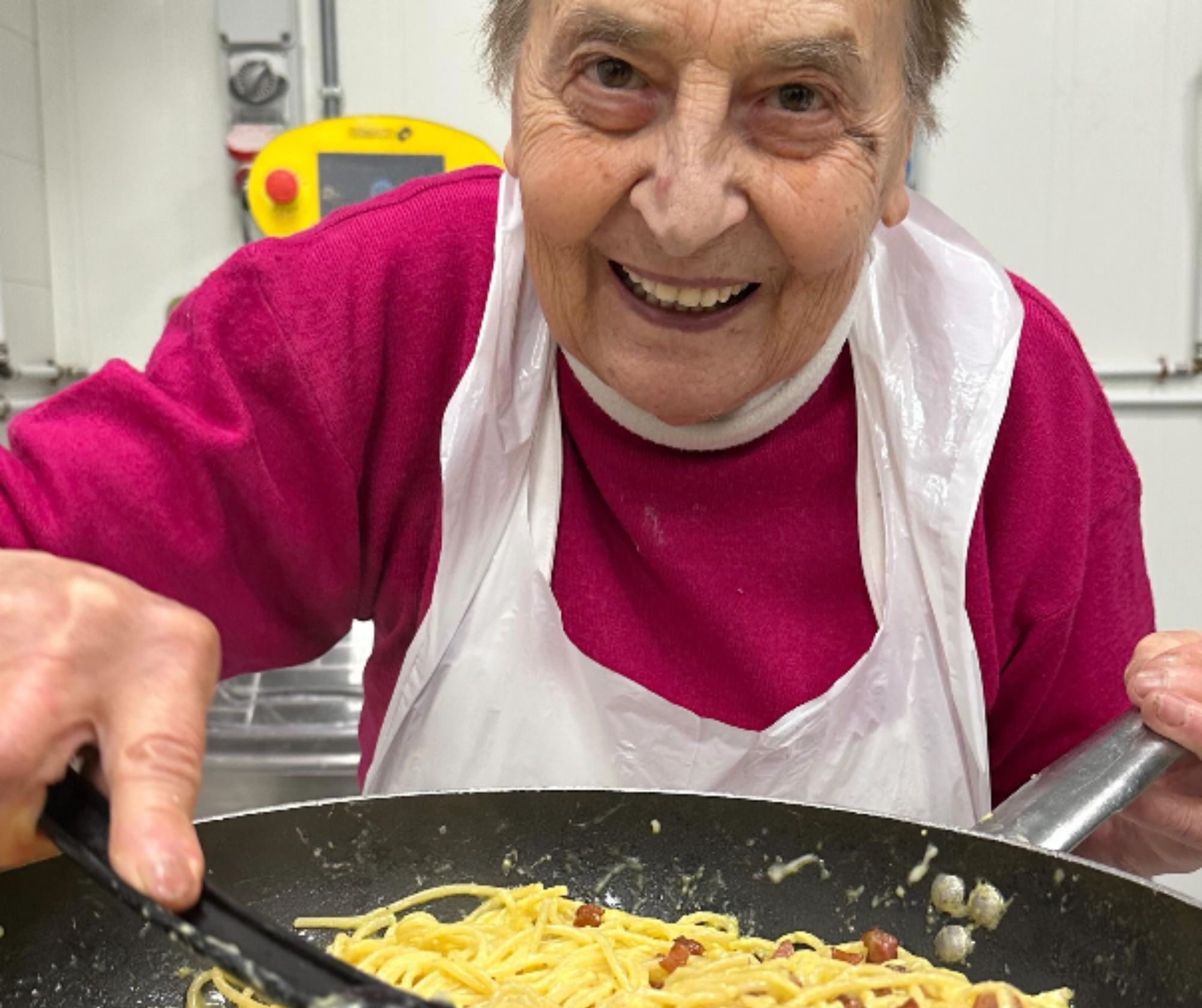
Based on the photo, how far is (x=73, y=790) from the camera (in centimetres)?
60

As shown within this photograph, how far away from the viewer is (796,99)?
3.13 ft

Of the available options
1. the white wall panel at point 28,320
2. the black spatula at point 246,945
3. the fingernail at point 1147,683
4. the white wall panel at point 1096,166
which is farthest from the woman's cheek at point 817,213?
the white wall panel at point 28,320

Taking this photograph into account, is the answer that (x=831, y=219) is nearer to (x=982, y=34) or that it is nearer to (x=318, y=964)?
(x=318, y=964)

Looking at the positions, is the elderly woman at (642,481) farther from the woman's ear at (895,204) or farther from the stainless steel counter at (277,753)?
the stainless steel counter at (277,753)

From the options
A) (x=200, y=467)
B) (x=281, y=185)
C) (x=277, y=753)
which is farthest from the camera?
(x=281, y=185)

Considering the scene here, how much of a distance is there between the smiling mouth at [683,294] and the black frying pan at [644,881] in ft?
1.42

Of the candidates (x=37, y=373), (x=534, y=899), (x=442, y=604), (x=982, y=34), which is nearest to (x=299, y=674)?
(x=37, y=373)

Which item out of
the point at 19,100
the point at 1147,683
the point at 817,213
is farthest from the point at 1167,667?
the point at 19,100

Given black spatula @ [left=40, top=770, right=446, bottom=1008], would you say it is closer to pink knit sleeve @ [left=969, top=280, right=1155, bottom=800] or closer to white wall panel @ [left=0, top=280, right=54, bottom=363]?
pink knit sleeve @ [left=969, top=280, right=1155, bottom=800]

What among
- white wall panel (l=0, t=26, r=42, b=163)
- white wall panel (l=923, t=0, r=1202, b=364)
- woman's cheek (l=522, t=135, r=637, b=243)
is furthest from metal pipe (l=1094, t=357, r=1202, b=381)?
white wall panel (l=0, t=26, r=42, b=163)

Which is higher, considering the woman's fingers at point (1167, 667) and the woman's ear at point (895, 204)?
the woman's ear at point (895, 204)

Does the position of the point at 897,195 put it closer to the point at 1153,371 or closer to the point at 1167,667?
the point at 1167,667

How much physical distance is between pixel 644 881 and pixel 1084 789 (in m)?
0.39

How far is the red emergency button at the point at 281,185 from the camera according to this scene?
7.44ft
